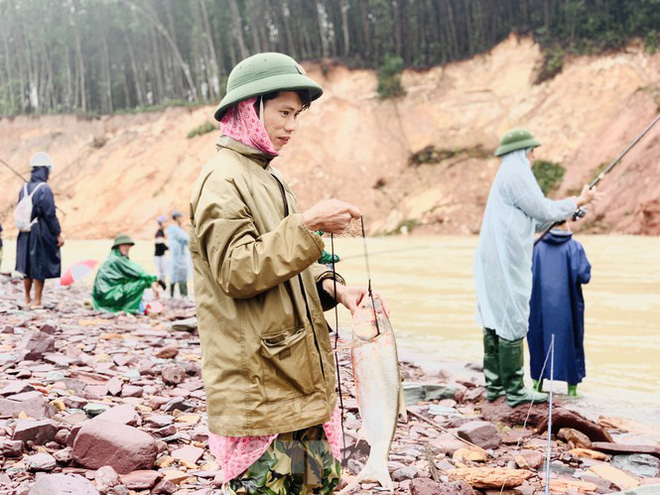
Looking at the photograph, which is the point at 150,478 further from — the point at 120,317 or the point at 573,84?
the point at 573,84

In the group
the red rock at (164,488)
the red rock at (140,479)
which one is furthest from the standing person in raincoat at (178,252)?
the red rock at (164,488)

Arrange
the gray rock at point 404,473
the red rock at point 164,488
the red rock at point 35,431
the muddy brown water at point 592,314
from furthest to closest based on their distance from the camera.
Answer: the muddy brown water at point 592,314 → the gray rock at point 404,473 → the red rock at point 35,431 → the red rock at point 164,488

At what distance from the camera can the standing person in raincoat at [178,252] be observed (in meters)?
12.7

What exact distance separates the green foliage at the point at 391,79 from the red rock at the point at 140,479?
3460cm

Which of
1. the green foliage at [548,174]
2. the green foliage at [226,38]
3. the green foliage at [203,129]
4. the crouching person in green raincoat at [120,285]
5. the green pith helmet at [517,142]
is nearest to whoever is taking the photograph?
the green pith helmet at [517,142]

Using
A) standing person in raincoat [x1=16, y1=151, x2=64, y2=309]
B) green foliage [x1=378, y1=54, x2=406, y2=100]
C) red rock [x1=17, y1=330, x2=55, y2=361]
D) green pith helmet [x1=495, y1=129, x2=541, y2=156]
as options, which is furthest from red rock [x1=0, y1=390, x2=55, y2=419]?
green foliage [x1=378, y1=54, x2=406, y2=100]

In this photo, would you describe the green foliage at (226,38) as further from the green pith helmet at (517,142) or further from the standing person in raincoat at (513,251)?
the standing person in raincoat at (513,251)

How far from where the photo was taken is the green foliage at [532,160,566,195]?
2967 cm

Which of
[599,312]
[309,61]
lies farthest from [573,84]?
[599,312]

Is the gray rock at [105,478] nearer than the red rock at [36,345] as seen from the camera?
Yes

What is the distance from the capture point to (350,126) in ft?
121

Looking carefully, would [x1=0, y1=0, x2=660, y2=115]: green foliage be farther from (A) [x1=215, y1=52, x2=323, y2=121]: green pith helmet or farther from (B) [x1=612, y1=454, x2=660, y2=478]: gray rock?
(A) [x1=215, y1=52, x2=323, y2=121]: green pith helmet

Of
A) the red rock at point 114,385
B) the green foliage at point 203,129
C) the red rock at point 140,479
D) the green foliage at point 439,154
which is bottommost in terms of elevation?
the red rock at point 140,479

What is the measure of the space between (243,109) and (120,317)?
8.19 m
